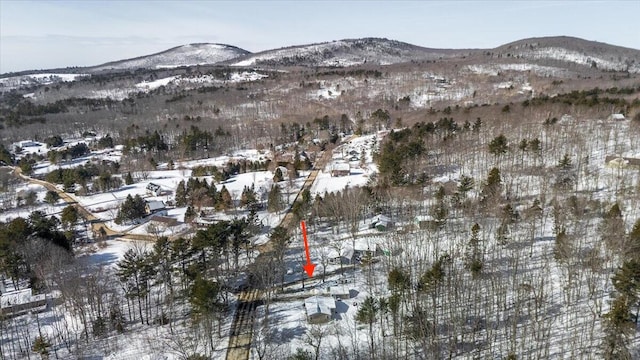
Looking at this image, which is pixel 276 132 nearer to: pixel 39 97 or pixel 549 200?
pixel 549 200

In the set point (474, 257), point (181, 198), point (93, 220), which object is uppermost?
point (181, 198)

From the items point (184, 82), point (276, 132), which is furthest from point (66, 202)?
point (184, 82)

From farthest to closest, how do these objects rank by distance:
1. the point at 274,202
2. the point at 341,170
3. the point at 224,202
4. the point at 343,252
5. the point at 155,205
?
the point at 341,170 < the point at 155,205 < the point at 224,202 < the point at 274,202 < the point at 343,252

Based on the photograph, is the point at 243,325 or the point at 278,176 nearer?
the point at 243,325

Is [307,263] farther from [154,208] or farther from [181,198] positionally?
[154,208]

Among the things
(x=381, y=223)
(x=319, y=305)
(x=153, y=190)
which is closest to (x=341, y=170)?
(x=381, y=223)

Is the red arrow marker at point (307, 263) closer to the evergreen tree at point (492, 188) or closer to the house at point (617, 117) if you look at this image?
the evergreen tree at point (492, 188)

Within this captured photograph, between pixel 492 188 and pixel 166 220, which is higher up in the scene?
pixel 492 188

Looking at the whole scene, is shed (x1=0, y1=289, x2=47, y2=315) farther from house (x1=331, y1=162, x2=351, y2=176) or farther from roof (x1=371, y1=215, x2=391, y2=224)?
house (x1=331, y1=162, x2=351, y2=176)
